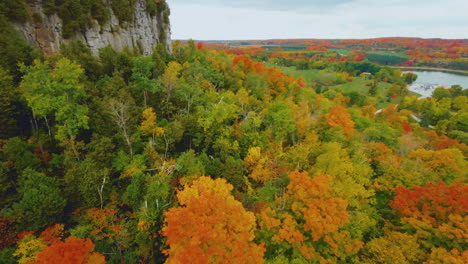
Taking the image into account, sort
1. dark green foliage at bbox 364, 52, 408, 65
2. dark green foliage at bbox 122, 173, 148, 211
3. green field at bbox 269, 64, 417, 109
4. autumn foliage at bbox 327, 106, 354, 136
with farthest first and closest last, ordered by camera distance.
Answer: dark green foliage at bbox 364, 52, 408, 65
green field at bbox 269, 64, 417, 109
autumn foliage at bbox 327, 106, 354, 136
dark green foliage at bbox 122, 173, 148, 211

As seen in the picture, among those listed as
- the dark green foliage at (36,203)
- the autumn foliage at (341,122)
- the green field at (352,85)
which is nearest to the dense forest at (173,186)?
the dark green foliage at (36,203)

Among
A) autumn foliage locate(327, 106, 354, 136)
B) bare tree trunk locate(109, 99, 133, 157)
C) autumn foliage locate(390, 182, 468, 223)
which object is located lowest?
autumn foliage locate(390, 182, 468, 223)

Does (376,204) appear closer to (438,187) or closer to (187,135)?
(438,187)

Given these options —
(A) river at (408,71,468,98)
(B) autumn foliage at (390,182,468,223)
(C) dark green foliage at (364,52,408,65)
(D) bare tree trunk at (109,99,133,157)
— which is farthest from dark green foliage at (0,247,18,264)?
(C) dark green foliage at (364,52,408,65)

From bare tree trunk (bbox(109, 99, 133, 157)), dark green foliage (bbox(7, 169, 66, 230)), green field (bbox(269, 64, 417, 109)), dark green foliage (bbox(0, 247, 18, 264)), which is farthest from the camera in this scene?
green field (bbox(269, 64, 417, 109))

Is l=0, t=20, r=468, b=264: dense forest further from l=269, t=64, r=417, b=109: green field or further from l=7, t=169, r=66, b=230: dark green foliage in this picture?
l=269, t=64, r=417, b=109: green field
